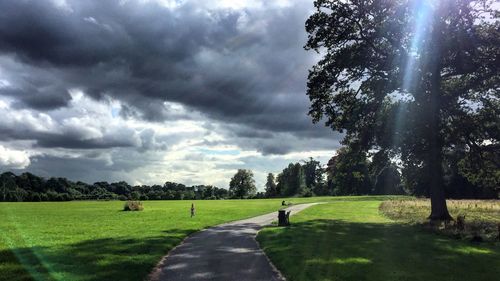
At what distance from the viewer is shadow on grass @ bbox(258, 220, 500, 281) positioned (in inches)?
566

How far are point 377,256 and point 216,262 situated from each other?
594cm

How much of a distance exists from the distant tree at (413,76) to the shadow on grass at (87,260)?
1919 cm

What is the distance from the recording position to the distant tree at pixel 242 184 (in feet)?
618

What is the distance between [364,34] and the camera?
3359 centimetres

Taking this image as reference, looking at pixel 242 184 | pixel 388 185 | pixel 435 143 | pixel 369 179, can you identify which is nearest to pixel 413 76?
pixel 435 143

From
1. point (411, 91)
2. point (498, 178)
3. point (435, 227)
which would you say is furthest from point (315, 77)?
point (498, 178)

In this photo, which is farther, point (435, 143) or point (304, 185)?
point (304, 185)

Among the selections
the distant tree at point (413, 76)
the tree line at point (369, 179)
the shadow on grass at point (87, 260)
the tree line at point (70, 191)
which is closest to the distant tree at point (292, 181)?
the tree line at point (369, 179)

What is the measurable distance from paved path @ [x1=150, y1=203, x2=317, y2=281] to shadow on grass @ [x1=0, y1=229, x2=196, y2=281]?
22.9 inches

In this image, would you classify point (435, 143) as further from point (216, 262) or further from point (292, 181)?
point (292, 181)

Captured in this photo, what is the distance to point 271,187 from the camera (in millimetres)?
190125

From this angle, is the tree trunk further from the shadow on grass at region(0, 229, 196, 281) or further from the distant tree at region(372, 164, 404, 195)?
the distant tree at region(372, 164, 404, 195)

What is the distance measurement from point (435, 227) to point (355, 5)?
1564 centimetres

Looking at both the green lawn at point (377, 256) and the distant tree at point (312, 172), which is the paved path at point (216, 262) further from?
the distant tree at point (312, 172)
